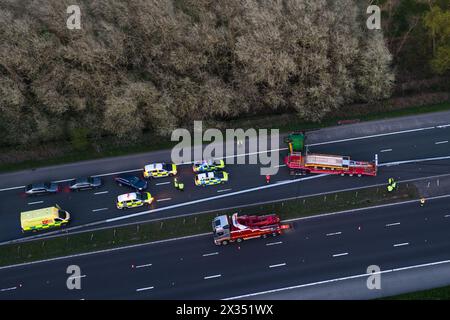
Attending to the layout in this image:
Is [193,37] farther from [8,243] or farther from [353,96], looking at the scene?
[8,243]

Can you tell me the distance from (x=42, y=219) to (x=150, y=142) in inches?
599

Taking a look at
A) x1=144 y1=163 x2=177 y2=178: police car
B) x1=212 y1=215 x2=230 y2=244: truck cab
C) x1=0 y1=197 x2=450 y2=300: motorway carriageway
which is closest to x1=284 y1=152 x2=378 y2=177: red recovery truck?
x1=0 y1=197 x2=450 y2=300: motorway carriageway

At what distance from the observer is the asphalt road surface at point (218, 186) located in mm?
45281

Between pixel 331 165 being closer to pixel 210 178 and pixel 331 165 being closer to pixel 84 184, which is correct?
pixel 210 178

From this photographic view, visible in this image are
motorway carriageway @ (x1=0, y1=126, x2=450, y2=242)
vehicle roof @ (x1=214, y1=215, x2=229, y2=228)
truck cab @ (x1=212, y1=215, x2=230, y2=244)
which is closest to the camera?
truck cab @ (x1=212, y1=215, x2=230, y2=244)

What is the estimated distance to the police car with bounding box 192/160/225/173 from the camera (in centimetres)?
4778

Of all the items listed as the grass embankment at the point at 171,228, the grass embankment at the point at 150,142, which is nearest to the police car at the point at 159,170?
the grass embankment at the point at 150,142

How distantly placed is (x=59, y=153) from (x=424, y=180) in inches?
1644

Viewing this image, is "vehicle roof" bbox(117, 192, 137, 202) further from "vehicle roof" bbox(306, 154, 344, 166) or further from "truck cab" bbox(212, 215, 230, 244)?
"vehicle roof" bbox(306, 154, 344, 166)

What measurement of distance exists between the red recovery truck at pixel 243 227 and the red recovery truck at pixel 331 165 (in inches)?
291

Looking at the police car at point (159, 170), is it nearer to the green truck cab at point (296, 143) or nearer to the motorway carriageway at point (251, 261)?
the motorway carriageway at point (251, 261)

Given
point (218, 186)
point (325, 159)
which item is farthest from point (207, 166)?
point (325, 159)

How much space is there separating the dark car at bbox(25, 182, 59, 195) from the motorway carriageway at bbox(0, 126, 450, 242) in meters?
0.71
